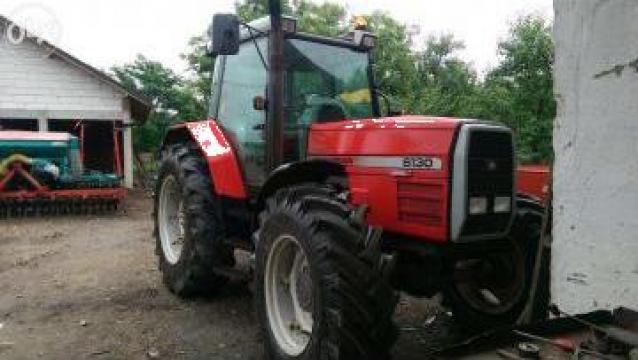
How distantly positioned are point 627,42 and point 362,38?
2.97m

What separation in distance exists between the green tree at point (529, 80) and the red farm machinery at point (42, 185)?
9651mm

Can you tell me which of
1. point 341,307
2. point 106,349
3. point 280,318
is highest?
point 341,307

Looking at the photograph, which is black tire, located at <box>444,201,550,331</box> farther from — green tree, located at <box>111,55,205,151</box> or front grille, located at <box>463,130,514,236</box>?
green tree, located at <box>111,55,205,151</box>

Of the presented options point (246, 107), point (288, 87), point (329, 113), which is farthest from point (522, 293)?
point (246, 107)

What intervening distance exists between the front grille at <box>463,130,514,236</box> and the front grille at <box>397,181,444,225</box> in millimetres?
174

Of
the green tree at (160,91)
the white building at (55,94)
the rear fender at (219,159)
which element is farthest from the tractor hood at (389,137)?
the green tree at (160,91)

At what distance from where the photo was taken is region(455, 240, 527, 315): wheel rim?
4.66 meters

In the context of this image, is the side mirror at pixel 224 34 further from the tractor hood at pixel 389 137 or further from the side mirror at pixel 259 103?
the tractor hood at pixel 389 137

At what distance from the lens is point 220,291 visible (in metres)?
6.50

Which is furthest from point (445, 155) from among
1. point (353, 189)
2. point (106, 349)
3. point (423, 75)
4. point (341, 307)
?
point (423, 75)

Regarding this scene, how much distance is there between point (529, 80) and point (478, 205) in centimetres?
1409

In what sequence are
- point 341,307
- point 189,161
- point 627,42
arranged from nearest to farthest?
point 627,42
point 341,307
point 189,161

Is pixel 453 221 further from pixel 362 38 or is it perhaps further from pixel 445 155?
pixel 362 38

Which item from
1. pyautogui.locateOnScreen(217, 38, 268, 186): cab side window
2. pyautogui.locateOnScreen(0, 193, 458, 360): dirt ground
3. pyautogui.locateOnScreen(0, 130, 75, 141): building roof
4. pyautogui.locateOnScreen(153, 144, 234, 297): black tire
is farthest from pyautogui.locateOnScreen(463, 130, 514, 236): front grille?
pyautogui.locateOnScreen(0, 130, 75, 141): building roof
